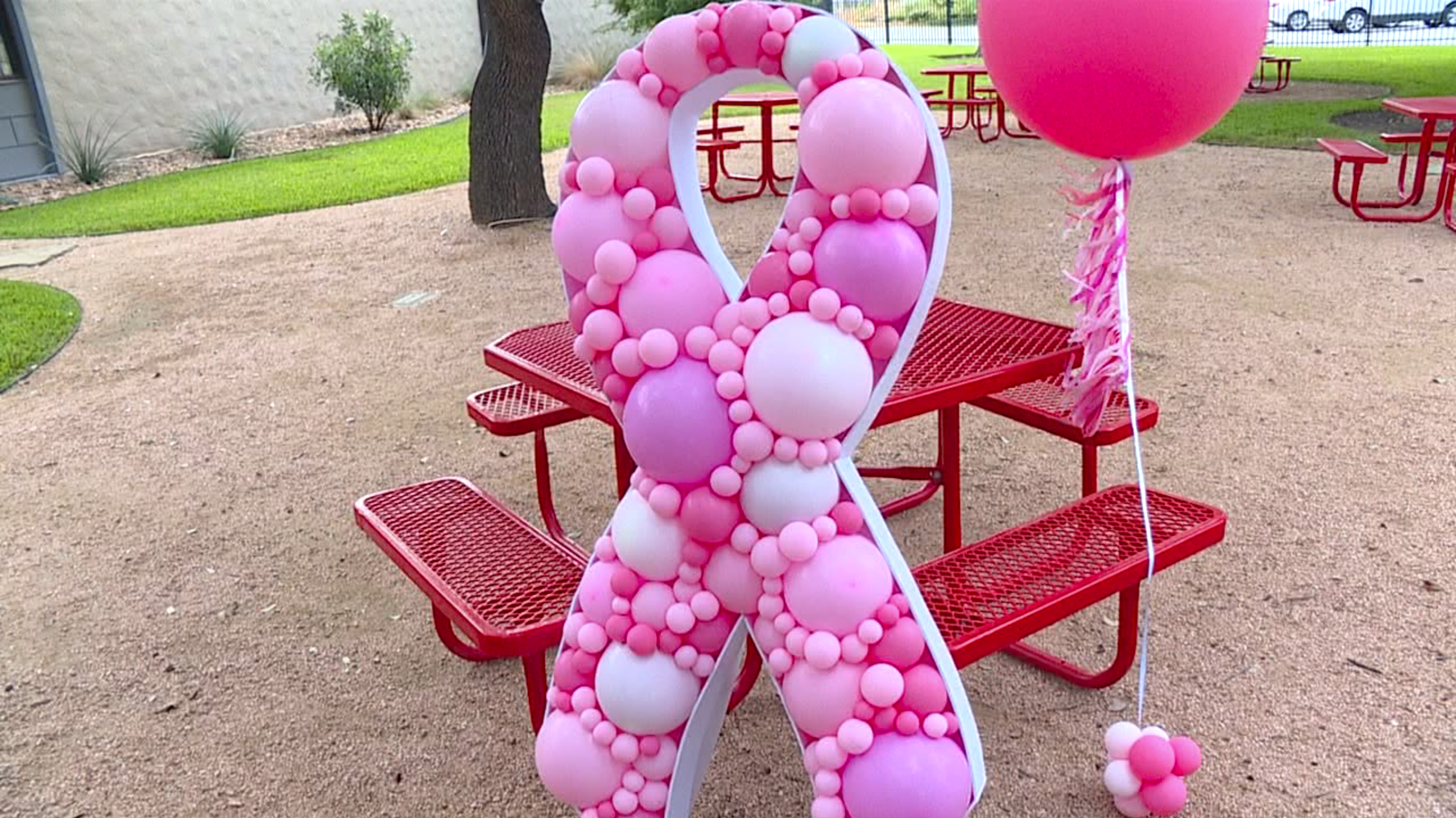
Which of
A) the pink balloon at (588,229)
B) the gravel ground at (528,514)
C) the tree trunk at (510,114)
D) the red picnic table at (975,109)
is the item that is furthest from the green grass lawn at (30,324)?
the red picnic table at (975,109)

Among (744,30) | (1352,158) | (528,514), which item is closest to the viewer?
(744,30)

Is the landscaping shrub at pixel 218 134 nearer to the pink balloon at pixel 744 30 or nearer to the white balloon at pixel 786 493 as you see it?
the pink balloon at pixel 744 30

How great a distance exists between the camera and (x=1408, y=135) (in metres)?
6.85

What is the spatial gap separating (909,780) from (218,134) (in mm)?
13814

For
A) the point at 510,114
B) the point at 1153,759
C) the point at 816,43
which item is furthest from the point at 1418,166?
the point at 816,43

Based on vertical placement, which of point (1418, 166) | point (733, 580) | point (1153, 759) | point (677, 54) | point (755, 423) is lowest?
point (1153, 759)

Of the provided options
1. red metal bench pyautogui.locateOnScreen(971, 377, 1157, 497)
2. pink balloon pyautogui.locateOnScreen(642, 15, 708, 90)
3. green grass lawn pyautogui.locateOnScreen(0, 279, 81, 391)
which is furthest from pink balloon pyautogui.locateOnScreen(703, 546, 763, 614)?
green grass lawn pyautogui.locateOnScreen(0, 279, 81, 391)

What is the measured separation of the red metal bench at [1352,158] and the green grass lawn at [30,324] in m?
A: 7.31

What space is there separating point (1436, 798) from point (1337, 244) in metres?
4.87

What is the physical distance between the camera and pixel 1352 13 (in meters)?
26.0

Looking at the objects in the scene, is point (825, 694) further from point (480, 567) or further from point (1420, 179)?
point (1420, 179)

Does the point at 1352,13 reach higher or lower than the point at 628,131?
lower

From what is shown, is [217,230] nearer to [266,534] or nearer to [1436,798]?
[266,534]

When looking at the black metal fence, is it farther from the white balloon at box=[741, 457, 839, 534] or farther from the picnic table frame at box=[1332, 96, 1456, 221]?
the white balloon at box=[741, 457, 839, 534]
